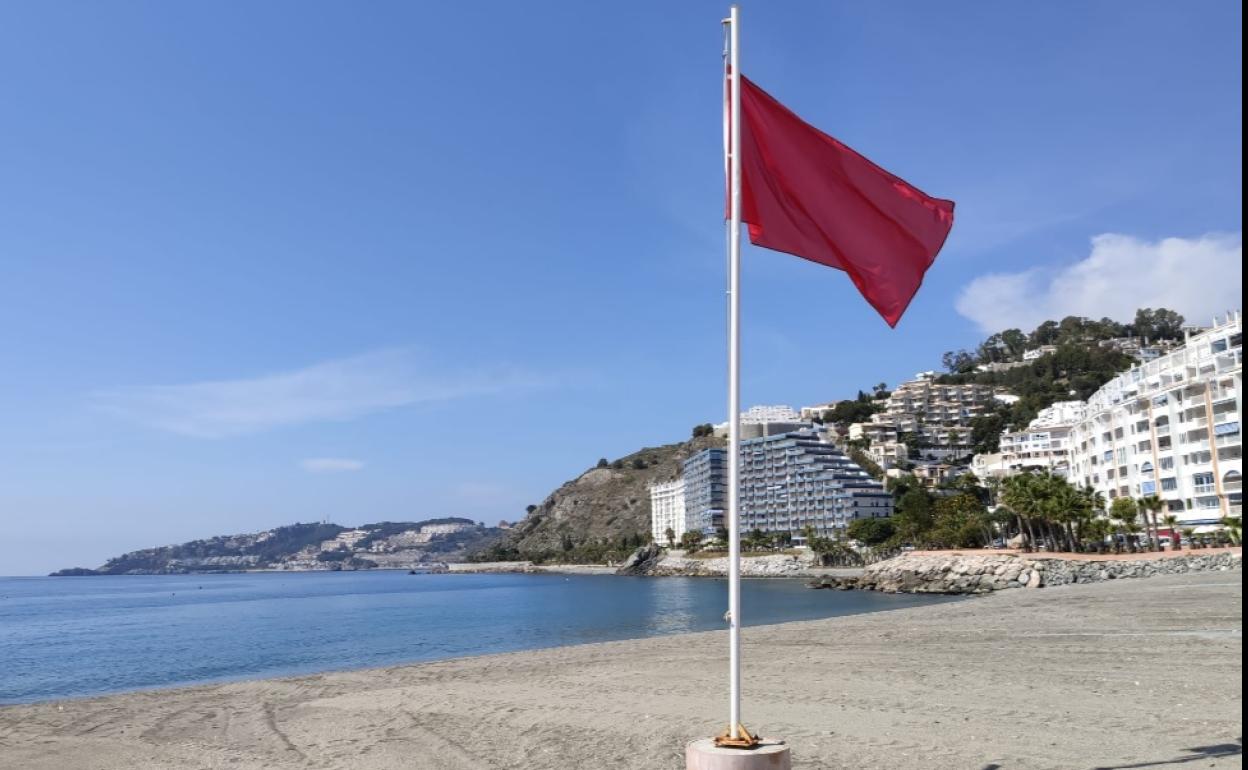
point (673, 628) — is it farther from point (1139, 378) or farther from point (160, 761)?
point (1139, 378)

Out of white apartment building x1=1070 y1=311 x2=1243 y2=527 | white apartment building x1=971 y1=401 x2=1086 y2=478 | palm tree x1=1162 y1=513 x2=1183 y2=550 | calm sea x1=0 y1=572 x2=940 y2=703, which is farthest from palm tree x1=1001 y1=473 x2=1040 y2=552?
white apartment building x1=971 y1=401 x2=1086 y2=478

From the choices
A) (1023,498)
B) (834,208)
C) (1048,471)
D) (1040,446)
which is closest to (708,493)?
(1040,446)

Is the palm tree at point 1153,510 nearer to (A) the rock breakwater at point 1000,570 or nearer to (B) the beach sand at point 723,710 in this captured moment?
(A) the rock breakwater at point 1000,570

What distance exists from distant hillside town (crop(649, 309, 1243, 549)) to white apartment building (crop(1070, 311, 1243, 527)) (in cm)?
12

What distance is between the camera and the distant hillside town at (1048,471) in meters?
70.0

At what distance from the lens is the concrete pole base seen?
229 inches

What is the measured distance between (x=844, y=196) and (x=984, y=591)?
59682 millimetres

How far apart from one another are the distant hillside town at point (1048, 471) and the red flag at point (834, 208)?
8.26 ft

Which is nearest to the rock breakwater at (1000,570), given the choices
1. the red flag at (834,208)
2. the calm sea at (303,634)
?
the calm sea at (303,634)

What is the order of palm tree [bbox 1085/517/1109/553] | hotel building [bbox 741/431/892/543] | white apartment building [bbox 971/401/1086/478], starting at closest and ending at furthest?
palm tree [bbox 1085/517/1109/553] < white apartment building [bbox 971/401/1086/478] < hotel building [bbox 741/431/892/543]

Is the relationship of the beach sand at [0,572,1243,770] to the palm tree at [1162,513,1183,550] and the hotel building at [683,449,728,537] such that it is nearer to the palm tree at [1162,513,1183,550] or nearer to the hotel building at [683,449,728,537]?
the palm tree at [1162,513,1183,550]

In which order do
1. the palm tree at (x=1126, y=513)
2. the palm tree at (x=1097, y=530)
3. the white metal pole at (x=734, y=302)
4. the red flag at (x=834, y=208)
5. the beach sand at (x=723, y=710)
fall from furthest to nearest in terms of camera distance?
the palm tree at (x=1097, y=530) → the palm tree at (x=1126, y=513) → the beach sand at (x=723, y=710) → the red flag at (x=834, y=208) → the white metal pole at (x=734, y=302)

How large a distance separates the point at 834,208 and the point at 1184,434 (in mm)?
77399

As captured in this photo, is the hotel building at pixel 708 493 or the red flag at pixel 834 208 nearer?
the red flag at pixel 834 208
